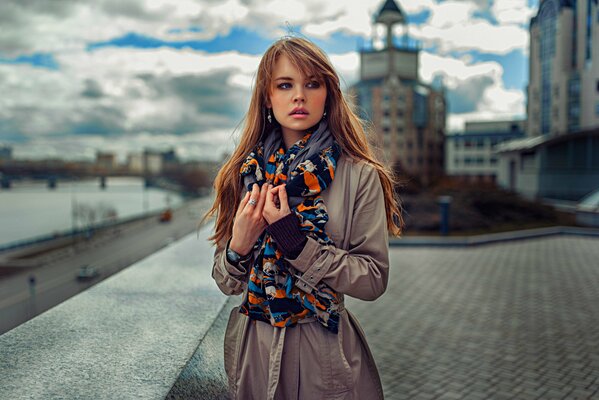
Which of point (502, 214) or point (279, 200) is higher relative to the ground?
point (279, 200)

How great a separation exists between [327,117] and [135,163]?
299 feet

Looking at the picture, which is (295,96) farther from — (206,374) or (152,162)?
(152,162)

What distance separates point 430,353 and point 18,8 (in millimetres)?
109171

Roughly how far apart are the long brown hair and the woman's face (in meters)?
0.02

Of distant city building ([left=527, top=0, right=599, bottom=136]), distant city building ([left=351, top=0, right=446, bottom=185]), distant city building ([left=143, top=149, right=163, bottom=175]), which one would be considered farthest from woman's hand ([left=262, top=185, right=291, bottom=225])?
distant city building ([left=143, top=149, right=163, bottom=175])

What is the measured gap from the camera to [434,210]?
1903 cm

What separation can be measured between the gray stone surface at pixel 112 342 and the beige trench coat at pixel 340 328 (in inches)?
13.6

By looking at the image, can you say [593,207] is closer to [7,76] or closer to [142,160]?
[142,160]

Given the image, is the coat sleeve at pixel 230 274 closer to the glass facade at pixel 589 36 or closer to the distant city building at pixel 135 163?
the glass facade at pixel 589 36

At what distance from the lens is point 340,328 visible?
170 cm

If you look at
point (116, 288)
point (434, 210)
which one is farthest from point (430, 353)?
point (434, 210)

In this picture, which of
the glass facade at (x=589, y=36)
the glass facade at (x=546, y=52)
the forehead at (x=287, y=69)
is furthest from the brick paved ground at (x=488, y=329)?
the glass facade at (x=546, y=52)

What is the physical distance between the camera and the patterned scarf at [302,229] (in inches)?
64.7

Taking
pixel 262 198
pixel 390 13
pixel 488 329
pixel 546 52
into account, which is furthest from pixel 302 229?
pixel 390 13
